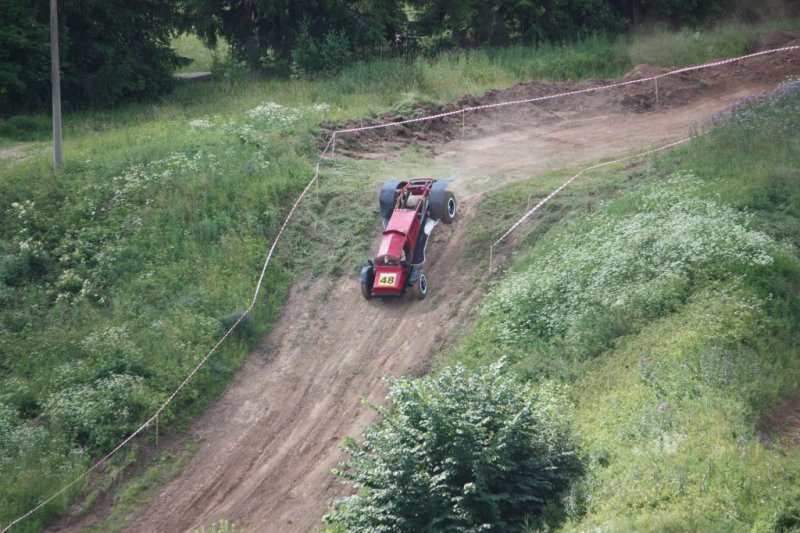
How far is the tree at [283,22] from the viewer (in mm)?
30734

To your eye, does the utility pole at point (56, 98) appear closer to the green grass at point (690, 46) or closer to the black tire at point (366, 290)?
the black tire at point (366, 290)

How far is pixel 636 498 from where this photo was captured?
9688mm

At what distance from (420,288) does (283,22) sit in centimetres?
1776

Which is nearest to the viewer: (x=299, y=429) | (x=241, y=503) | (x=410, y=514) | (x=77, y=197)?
(x=410, y=514)

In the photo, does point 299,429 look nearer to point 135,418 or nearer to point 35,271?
point 135,418

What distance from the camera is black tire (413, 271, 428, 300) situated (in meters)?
16.4

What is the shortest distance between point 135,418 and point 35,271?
4963 mm

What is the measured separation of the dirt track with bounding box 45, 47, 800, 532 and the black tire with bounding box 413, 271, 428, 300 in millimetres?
146

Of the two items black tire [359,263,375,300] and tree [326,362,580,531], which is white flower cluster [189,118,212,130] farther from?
tree [326,362,580,531]

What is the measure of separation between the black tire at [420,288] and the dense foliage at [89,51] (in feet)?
52.2

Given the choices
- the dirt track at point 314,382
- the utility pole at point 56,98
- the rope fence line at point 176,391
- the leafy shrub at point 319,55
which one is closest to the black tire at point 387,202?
the dirt track at point 314,382

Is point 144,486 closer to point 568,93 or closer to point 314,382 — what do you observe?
point 314,382

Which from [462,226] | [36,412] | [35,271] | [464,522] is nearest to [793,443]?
[464,522]

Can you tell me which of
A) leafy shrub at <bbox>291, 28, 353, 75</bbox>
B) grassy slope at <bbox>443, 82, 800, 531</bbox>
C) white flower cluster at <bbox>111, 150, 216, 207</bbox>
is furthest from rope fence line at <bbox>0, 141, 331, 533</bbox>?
leafy shrub at <bbox>291, 28, 353, 75</bbox>
